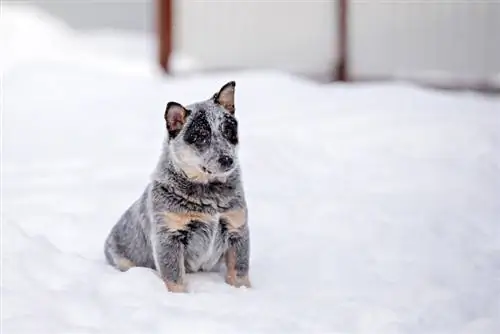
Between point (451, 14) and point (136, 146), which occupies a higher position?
point (451, 14)

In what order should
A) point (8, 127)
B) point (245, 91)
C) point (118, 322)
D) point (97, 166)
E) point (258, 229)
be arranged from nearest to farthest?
point (118, 322)
point (258, 229)
point (97, 166)
point (8, 127)
point (245, 91)

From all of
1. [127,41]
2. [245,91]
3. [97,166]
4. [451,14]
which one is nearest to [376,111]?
[245,91]

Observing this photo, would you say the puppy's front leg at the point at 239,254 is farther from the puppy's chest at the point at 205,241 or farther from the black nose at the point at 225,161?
the black nose at the point at 225,161

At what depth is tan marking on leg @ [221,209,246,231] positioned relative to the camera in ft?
11.8

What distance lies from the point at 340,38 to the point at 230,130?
4806 millimetres

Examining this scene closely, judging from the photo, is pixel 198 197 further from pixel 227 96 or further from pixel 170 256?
pixel 227 96

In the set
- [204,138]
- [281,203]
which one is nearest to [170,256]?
[204,138]

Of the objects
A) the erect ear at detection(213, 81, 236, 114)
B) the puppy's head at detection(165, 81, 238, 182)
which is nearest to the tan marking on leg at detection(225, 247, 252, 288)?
the puppy's head at detection(165, 81, 238, 182)

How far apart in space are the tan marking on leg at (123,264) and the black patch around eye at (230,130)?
79cm

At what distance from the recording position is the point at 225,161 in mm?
3443

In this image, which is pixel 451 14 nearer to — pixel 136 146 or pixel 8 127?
pixel 136 146

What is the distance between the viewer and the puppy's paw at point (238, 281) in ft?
12.1

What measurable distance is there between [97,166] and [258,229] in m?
1.67

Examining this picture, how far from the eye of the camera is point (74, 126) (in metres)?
6.66
